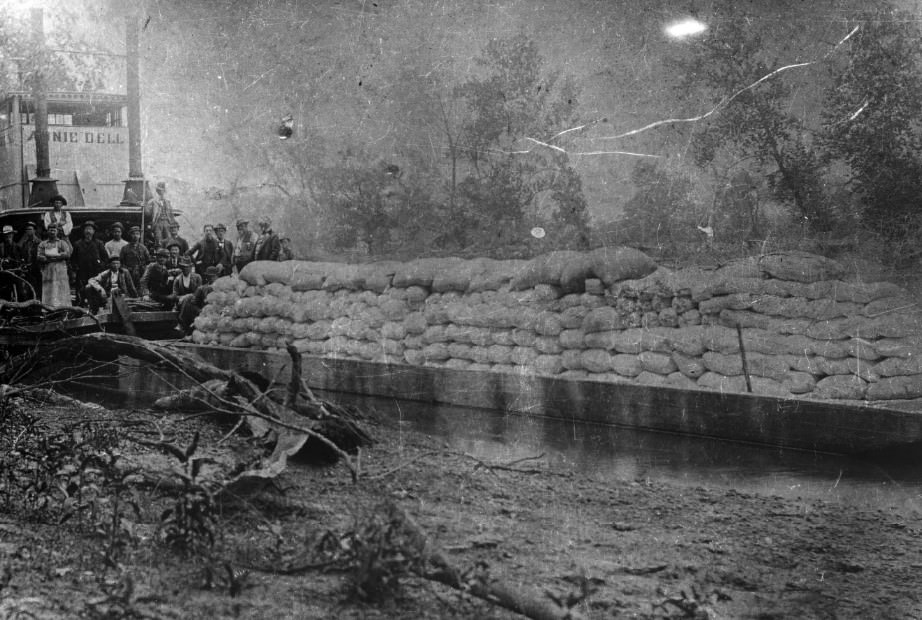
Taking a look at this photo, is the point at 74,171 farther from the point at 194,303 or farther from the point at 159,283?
the point at 194,303

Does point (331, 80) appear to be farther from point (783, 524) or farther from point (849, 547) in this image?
point (849, 547)

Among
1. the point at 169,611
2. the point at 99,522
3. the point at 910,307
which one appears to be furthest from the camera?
the point at 910,307

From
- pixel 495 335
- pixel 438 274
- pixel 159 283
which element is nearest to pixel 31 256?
pixel 159 283

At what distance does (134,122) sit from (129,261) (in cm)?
53

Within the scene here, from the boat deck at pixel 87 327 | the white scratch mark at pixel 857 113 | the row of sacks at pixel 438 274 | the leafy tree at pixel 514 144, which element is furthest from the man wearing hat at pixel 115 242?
the white scratch mark at pixel 857 113

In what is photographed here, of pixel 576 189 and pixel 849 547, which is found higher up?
pixel 576 189

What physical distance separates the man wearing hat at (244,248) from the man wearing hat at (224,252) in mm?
22

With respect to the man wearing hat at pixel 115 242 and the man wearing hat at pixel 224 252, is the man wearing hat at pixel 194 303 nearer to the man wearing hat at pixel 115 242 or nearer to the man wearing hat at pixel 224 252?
the man wearing hat at pixel 224 252

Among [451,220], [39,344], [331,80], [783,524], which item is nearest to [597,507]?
[783,524]

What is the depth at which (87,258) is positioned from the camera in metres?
3.03

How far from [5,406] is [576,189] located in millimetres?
2301

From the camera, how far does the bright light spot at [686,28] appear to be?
323 cm

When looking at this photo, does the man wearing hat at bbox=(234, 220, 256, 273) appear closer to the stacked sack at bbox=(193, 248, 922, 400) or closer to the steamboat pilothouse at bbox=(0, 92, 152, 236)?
the stacked sack at bbox=(193, 248, 922, 400)

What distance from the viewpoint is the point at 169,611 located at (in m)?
2.04
